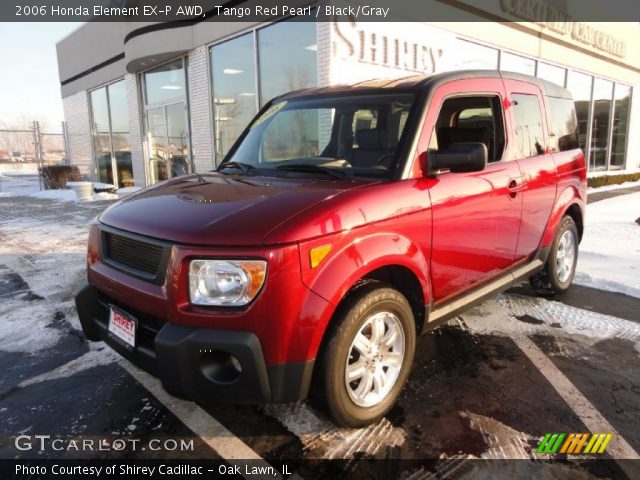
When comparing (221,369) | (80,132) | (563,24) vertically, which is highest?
(563,24)

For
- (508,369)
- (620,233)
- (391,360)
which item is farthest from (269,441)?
(620,233)

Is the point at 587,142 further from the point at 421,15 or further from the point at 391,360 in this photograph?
the point at 391,360

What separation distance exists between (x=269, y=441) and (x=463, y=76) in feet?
8.76

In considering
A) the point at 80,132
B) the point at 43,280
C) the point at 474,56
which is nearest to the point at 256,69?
the point at 474,56

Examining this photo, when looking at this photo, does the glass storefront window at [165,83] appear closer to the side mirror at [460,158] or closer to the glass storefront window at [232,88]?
the glass storefront window at [232,88]

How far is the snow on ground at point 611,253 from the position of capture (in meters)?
5.06

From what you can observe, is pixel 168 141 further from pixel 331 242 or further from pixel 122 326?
pixel 331 242

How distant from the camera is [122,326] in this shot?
2510 millimetres

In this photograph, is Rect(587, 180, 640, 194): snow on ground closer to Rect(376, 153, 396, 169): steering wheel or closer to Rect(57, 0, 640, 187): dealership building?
Rect(57, 0, 640, 187): dealership building

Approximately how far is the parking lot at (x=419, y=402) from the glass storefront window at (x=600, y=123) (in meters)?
16.0

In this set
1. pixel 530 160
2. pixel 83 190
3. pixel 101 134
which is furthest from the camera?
pixel 101 134

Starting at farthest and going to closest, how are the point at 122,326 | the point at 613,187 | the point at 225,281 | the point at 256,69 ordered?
the point at 613,187 < the point at 256,69 < the point at 122,326 < the point at 225,281

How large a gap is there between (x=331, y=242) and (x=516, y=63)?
12.9 m

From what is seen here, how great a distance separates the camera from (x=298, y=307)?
2.10 m
